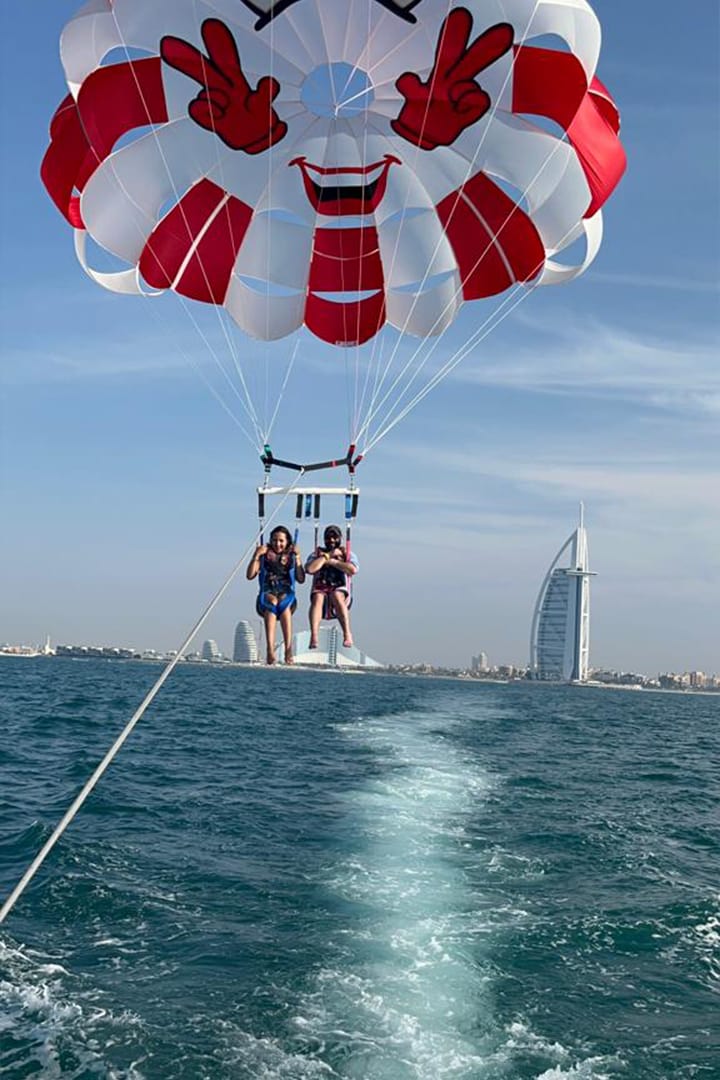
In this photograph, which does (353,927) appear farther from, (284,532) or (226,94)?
(226,94)

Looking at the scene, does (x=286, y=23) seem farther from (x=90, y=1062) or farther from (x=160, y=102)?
(x=90, y=1062)

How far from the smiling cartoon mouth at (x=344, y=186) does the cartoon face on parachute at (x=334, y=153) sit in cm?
3

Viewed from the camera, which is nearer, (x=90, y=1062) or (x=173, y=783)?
(x=90, y=1062)

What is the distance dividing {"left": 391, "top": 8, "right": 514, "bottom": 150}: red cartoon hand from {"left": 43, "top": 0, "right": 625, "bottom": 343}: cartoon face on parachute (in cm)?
2

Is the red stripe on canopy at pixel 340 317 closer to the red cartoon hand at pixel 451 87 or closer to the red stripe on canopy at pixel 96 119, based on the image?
the red cartoon hand at pixel 451 87

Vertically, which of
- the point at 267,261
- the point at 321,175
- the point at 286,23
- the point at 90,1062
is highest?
the point at 286,23

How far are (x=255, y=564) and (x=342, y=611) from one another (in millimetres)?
1346

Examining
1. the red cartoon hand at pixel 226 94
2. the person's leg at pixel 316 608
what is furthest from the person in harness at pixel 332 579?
the red cartoon hand at pixel 226 94

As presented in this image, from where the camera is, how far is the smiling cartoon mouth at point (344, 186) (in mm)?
13164

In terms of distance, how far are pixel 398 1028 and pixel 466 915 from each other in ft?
10.1

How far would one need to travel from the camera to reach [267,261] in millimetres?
13367

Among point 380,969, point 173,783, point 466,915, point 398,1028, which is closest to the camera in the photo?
point 398,1028

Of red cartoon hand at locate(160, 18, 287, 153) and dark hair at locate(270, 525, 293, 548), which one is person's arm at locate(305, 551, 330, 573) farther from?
red cartoon hand at locate(160, 18, 287, 153)

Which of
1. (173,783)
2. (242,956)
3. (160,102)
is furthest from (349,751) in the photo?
(160,102)
